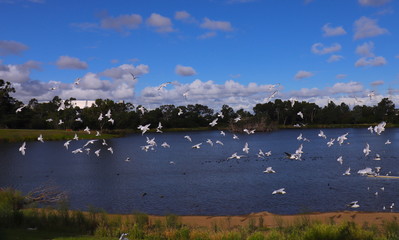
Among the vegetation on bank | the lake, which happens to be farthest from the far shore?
the lake

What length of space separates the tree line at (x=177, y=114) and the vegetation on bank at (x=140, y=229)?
116 m

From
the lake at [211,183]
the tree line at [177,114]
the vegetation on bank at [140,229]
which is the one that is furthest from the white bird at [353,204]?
the tree line at [177,114]

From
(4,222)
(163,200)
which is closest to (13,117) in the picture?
(163,200)

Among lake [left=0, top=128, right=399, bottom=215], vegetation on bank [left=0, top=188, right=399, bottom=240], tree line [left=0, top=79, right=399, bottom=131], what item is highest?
tree line [left=0, top=79, right=399, bottom=131]

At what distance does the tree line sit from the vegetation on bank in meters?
116

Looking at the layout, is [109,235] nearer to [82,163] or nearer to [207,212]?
[207,212]

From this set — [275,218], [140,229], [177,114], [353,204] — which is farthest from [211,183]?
[177,114]

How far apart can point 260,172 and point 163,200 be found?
15310 millimetres

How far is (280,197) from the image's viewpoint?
30156mm

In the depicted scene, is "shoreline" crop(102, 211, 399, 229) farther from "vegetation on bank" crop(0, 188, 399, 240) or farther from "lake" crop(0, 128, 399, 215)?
"lake" crop(0, 128, 399, 215)

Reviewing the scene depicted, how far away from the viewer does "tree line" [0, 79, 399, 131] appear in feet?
436

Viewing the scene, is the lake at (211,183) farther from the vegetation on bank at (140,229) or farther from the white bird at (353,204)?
the vegetation on bank at (140,229)

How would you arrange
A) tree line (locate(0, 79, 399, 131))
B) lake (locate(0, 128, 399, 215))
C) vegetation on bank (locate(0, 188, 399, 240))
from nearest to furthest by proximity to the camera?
vegetation on bank (locate(0, 188, 399, 240)) → lake (locate(0, 128, 399, 215)) → tree line (locate(0, 79, 399, 131))

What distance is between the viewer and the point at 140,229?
57.4ft
